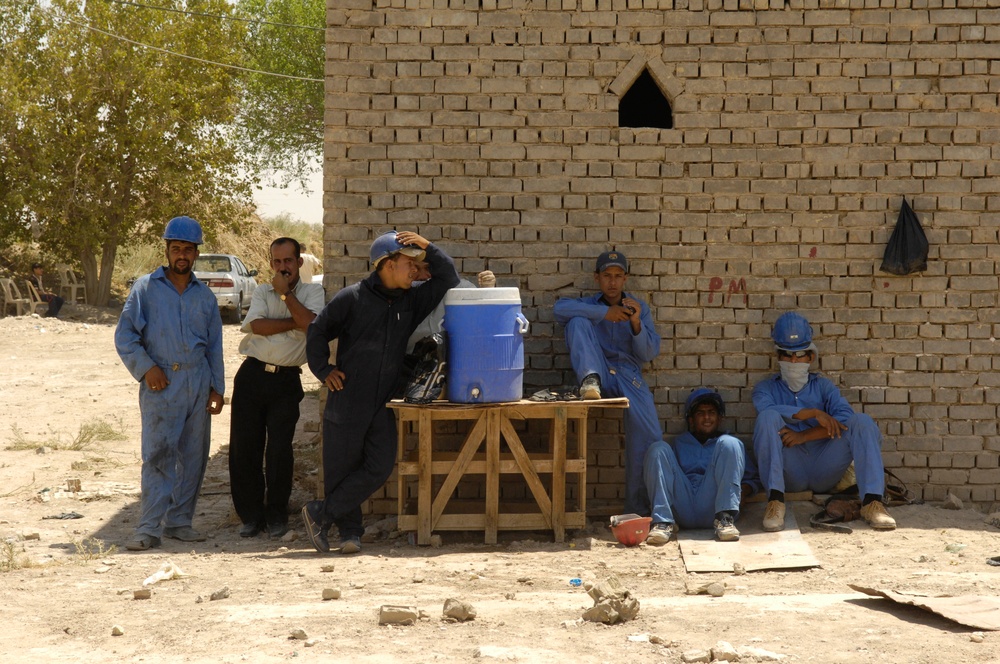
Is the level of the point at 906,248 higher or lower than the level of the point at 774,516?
higher

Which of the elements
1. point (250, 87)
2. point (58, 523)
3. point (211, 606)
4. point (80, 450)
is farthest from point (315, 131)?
point (211, 606)

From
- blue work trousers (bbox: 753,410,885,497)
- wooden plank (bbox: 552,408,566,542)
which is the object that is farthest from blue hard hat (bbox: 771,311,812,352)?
wooden plank (bbox: 552,408,566,542)

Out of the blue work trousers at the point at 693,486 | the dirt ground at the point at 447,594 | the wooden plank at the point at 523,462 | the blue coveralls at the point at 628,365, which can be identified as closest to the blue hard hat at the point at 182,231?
the dirt ground at the point at 447,594

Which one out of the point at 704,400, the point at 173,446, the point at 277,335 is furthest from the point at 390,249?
the point at 704,400

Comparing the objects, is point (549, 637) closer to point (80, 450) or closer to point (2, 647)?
point (2, 647)

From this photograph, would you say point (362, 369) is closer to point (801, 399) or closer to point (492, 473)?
point (492, 473)

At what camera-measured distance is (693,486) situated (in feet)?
20.6

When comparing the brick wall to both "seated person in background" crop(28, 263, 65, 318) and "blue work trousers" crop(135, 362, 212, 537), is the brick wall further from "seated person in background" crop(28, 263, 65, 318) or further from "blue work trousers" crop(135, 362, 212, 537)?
"seated person in background" crop(28, 263, 65, 318)

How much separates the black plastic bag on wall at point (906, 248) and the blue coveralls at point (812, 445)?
2.84 feet

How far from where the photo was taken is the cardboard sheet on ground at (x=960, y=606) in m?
4.37

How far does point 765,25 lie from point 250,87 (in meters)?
22.6

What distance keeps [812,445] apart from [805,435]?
0.53 feet

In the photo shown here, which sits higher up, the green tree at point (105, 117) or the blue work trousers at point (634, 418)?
the green tree at point (105, 117)

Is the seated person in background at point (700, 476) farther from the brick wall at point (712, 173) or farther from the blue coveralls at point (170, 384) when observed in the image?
the blue coveralls at point (170, 384)
